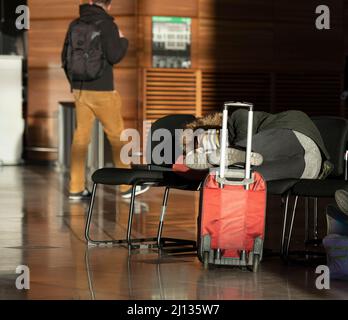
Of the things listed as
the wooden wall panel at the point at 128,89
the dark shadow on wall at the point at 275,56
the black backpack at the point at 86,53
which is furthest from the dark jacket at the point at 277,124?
the dark shadow on wall at the point at 275,56

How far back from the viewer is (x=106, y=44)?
10.4 metres

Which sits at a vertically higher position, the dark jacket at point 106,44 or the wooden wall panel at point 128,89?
the dark jacket at point 106,44

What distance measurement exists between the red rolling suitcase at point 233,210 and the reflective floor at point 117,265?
7.7 inches

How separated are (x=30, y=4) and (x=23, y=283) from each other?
977 cm

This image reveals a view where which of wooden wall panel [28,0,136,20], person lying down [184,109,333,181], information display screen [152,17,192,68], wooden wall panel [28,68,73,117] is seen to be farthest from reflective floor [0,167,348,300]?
wooden wall panel [28,68,73,117]

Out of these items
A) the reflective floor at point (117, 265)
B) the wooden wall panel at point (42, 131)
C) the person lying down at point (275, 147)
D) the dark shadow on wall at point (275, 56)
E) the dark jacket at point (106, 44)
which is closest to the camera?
the reflective floor at point (117, 265)

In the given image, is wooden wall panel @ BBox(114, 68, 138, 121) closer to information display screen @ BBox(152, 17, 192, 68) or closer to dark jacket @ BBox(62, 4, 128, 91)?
information display screen @ BBox(152, 17, 192, 68)

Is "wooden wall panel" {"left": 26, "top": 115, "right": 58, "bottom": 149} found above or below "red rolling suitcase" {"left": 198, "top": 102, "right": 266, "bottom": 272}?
below

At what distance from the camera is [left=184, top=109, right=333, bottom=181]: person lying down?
6.82m

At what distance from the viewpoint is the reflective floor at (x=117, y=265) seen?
5.86 m

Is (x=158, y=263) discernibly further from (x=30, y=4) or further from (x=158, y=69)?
(x=30, y=4)

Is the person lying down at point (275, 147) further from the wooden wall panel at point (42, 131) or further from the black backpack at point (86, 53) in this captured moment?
the wooden wall panel at point (42, 131)

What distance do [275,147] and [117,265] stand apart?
120 centimetres

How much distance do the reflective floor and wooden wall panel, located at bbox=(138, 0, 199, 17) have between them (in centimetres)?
453
